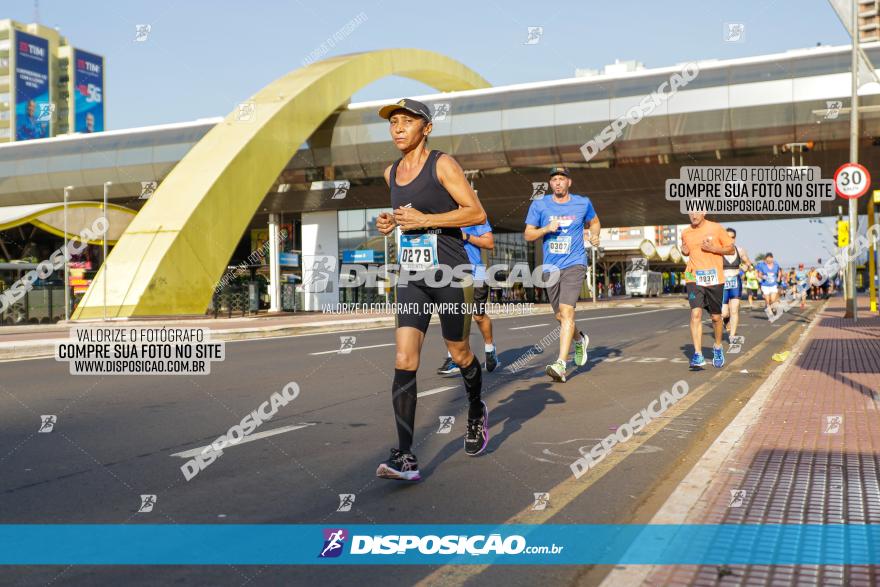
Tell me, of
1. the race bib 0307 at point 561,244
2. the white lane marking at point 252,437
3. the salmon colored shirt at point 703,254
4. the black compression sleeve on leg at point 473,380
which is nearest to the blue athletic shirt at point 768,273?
the salmon colored shirt at point 703,254

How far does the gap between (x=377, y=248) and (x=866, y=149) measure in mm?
23849

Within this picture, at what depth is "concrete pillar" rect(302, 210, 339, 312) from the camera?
42688 mm

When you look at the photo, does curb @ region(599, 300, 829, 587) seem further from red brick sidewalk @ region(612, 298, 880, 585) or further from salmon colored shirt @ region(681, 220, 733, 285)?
salmon colored shirt @ region(681, 220, 733, 285)

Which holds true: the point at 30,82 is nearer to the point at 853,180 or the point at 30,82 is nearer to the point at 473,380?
the point at 853,180

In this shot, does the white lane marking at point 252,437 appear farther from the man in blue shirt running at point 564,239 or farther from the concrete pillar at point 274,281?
the concrete pillar at point 274,281

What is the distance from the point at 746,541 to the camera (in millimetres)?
3016

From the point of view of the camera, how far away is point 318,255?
42.6 m

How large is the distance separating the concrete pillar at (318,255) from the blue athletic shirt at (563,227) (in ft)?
115

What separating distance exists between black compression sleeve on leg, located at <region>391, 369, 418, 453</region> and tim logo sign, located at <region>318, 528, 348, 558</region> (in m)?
0.94

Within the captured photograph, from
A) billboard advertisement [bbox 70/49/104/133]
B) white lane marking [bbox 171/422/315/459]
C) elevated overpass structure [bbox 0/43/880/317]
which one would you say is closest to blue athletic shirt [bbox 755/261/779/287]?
elevated overpass structure [bbox 0/43/880/317]

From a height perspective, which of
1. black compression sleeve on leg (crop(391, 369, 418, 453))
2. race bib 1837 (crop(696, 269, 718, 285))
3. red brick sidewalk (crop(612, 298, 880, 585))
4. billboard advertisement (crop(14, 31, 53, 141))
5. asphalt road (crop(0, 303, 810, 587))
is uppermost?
billboard advertisement (crop(14, 31, 53, 141))

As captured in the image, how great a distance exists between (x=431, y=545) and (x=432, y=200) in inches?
77.4

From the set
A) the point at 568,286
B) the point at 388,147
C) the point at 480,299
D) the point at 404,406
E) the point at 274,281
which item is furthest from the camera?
the point at 274,281

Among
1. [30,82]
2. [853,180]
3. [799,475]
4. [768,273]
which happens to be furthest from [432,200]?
[30,82]
